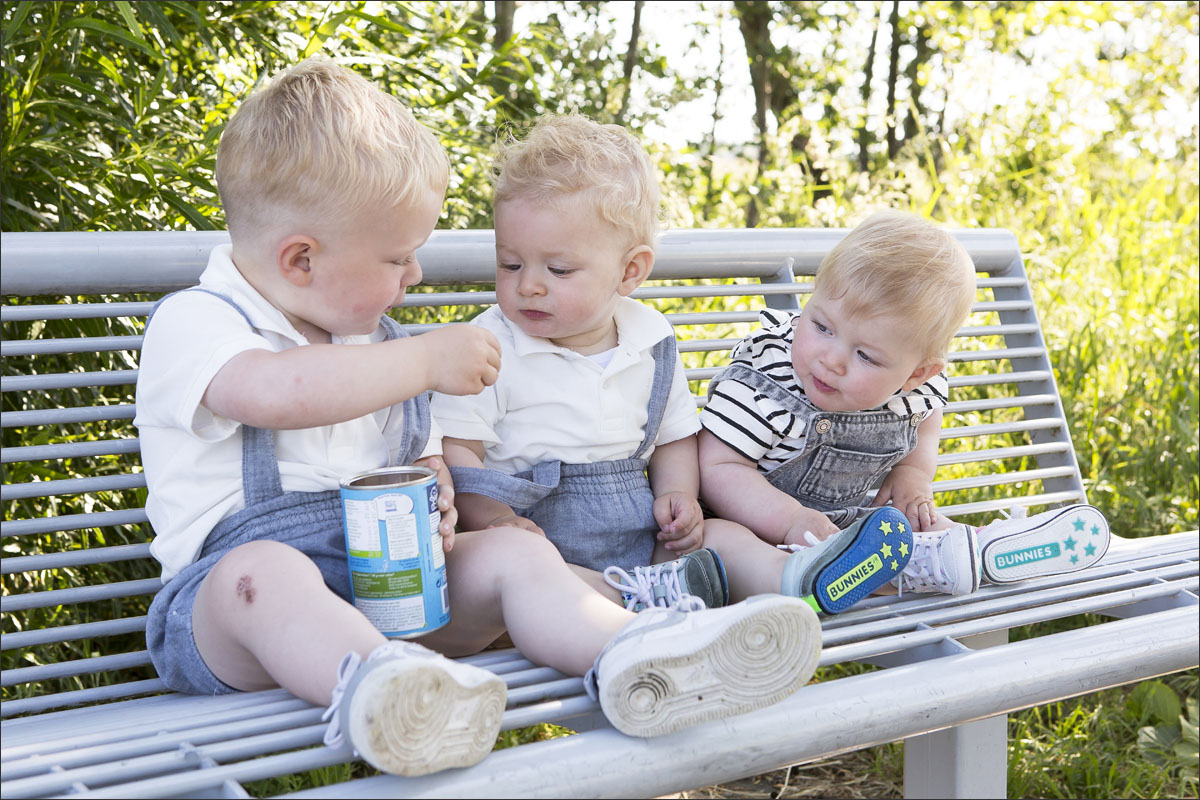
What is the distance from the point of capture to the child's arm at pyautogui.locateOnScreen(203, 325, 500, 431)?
1.61m

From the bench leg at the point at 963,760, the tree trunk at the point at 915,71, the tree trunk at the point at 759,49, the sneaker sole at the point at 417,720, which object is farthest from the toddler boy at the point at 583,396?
the tree trunk at the point at 915,71

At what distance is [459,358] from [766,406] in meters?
0.79

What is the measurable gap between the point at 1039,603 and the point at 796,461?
1.92 feet

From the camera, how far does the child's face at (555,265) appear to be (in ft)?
6.66

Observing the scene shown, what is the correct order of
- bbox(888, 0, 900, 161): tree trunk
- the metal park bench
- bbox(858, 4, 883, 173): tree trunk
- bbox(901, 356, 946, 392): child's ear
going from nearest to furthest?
the metal park bench, bbox(901, 356, 946, 392): child's ear, bbox(858, 4, 883, 173): tree trunk, bbox(888, 0, 900, 161): tree trunk

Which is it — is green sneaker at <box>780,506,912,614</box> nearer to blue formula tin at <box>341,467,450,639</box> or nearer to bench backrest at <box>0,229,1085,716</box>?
blue formula tin at <box>341,467,450,639</box>

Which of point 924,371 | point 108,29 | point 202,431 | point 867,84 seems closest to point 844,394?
point 924,371

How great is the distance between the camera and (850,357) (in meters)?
2.26

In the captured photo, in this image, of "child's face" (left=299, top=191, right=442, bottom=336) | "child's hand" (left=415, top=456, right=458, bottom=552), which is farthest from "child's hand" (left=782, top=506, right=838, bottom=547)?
"child's face" (left=299, top=191, right=442, bottom=336)

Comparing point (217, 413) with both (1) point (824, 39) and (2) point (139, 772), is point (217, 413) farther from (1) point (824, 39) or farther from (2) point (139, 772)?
(1) point (824, 39)

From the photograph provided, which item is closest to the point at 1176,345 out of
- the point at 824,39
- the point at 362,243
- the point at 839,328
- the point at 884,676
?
the point at 839,328

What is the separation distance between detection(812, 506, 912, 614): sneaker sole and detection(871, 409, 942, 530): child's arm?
561mm

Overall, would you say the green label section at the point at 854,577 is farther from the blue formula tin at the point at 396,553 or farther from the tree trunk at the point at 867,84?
the tree trunk at the point at 867,84

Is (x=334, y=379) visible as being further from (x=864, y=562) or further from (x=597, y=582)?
(x=864, y=562)
